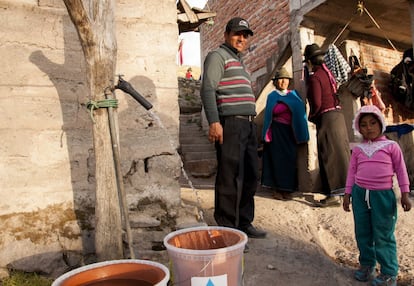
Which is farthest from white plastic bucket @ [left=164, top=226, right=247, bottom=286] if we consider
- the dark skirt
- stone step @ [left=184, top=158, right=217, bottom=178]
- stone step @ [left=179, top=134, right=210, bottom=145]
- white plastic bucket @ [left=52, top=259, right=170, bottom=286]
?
stone step @ [left=179, top=134, right=210, bottom=145]

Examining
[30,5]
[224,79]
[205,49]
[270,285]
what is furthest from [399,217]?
[205,49]

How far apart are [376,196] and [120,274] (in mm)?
1926

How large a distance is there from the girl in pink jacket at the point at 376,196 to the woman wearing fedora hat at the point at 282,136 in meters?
1.98

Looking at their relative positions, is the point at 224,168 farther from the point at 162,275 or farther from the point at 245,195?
the point at 162,275

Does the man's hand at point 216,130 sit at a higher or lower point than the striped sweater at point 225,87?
lower

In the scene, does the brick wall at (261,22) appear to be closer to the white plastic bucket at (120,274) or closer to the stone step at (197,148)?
the stone step at (197,148)

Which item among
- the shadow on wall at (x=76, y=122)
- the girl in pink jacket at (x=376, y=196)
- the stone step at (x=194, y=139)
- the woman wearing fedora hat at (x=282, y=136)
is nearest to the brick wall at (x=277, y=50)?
the woman wearing fedora hat at (x=282, y=136)

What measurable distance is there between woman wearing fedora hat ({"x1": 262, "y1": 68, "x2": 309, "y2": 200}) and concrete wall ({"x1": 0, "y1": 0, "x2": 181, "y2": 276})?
226cm

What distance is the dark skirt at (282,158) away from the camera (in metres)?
4.47

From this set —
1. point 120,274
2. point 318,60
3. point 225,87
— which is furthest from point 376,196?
point 318,60

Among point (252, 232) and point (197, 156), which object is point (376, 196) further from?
point (197, 156)

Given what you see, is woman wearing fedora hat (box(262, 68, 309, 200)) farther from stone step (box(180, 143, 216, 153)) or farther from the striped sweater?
stone step (box(180, 143, 216, 153))

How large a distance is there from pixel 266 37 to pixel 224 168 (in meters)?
4.39

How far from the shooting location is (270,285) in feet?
6.85
